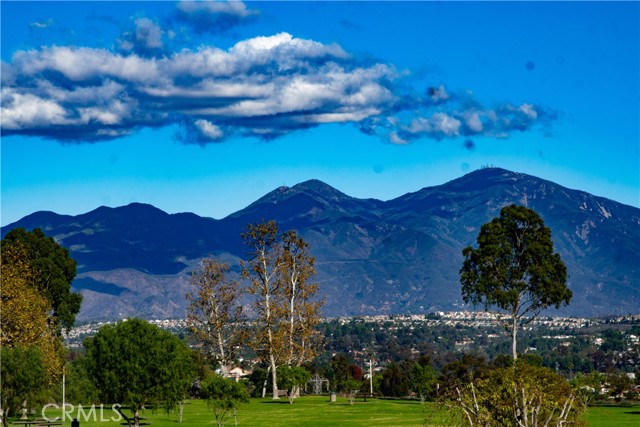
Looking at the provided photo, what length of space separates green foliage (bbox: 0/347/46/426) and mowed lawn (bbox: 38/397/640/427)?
5314 mm

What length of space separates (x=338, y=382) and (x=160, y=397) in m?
54.8

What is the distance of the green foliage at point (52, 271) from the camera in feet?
303

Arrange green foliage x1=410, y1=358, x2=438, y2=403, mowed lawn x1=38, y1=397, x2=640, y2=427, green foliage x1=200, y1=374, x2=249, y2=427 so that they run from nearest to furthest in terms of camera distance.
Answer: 1. green foliage x1=200, y1=374, x2=249, y2=427
2. mowed lawn x1=38, y1=397, x2=640, y2=427
3. green foliage x1=410, y1=358, x2=438, y2=403

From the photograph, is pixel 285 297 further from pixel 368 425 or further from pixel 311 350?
pixel 368 425

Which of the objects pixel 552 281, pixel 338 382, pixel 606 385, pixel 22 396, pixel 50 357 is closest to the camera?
pixel 22 396

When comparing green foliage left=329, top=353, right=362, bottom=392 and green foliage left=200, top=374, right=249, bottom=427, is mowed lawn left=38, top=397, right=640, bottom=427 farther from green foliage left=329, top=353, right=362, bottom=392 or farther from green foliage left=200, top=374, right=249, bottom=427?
green foliage left=329, top=353, right=362, bottom=392

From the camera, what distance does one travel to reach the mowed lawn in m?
66.9

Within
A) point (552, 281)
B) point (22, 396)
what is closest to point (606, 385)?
point (552, 281)

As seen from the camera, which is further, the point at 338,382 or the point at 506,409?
the point at 338,382

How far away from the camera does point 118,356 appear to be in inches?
2446

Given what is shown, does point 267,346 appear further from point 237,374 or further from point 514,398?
point 514,398

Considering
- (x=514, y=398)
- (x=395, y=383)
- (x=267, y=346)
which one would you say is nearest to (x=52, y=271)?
(x=267, y=346)

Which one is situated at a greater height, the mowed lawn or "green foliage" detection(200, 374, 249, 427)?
"green foliage" detection(200, 374, 249, 427)

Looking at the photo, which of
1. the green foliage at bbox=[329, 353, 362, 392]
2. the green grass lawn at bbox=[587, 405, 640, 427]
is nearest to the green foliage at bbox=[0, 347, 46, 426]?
the green grass lawn at bbox=[587, 405, 640, 427]
